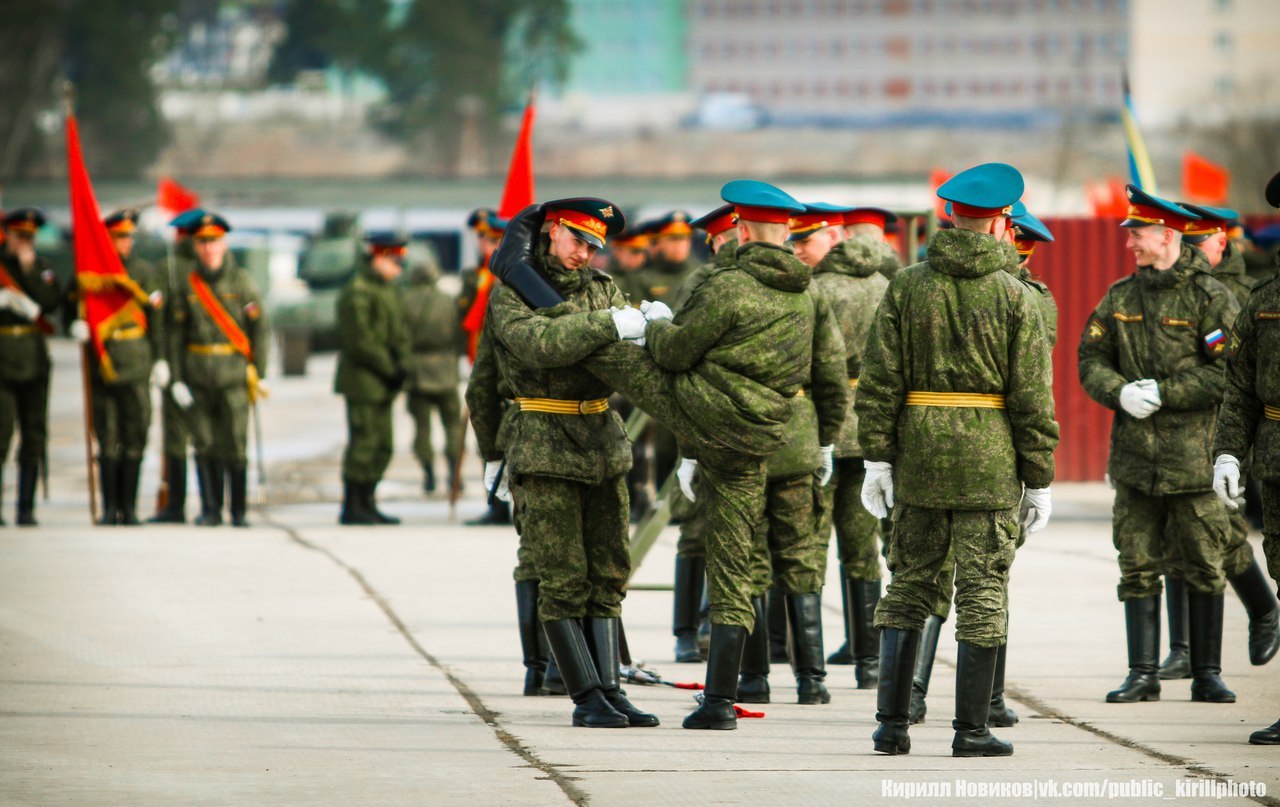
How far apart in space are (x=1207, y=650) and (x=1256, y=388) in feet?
4.42

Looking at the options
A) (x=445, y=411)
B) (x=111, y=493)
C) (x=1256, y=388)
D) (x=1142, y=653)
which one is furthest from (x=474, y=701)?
(x=445, y=411)

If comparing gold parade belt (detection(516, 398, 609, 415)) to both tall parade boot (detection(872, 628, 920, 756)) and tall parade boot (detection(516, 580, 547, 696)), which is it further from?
tall parade boot (detection(872, 628, 920, 756))

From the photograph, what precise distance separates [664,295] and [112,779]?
271 inches

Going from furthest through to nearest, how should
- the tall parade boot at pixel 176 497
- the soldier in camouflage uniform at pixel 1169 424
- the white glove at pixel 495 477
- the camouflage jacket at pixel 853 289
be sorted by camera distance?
the tall parade boot at pixel 176 497 < the camouflage jacket at pixel 853 289 < the soldier in camouflage uniform at pixel 1169 424 < the white glove at pixel 495 477

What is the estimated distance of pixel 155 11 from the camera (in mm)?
82938

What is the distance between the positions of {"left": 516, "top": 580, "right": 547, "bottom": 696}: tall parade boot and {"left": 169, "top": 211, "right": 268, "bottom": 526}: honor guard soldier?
19.4 feet

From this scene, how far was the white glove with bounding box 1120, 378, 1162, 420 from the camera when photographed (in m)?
7.57

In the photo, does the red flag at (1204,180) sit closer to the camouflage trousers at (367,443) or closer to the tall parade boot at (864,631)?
the camouflage trousers at (367,443)

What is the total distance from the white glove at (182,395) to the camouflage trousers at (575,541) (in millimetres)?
6395

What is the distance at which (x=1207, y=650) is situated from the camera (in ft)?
24.7

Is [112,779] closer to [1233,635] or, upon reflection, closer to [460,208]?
[1233,635]

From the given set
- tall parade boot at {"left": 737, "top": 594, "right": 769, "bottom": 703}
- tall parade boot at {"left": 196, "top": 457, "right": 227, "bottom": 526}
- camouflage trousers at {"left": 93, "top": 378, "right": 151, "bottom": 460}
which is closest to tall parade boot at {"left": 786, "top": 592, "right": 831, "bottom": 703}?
tall parade boot at {"left": 737, "top": 594, "right": 769, "bottom": 703}

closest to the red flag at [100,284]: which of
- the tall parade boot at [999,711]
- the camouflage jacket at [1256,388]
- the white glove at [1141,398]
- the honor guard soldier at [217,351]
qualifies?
the honor guard soldier at [217,351]

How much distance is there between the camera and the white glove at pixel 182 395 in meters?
12.8
